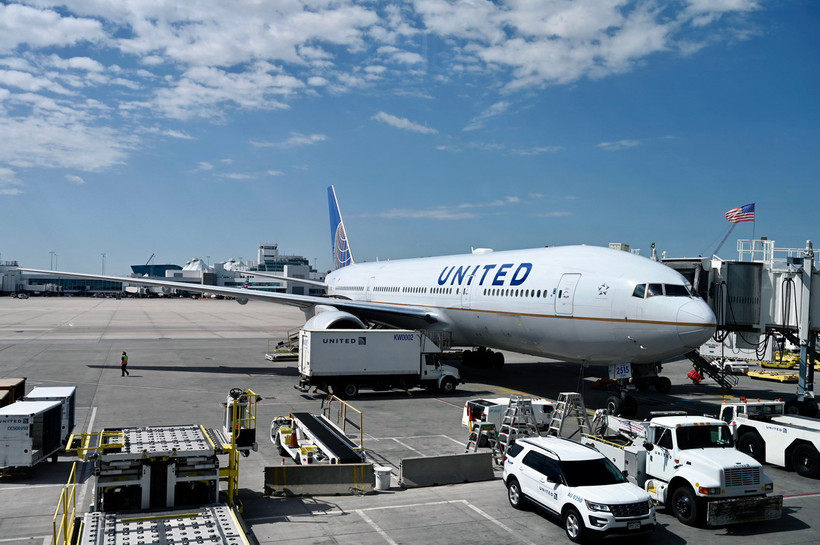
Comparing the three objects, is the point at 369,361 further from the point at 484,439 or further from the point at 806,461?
the point at 806,461

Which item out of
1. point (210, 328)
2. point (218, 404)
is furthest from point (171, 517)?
point (210, 328)

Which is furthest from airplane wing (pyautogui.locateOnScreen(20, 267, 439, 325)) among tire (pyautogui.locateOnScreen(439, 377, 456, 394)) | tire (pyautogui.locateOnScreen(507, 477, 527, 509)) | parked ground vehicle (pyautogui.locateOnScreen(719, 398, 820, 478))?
tire (pyautogui.locateOnScreen(507, 477, 527, 509))

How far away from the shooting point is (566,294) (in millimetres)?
22938

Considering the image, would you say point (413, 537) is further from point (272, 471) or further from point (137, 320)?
point (137, 320)

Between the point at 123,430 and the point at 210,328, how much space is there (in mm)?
52203

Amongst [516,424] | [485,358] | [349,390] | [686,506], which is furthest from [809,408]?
[485,358]

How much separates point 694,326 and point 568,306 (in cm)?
447

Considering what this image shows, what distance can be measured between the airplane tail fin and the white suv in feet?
142

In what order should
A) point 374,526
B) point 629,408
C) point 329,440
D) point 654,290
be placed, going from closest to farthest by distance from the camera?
1. point 374,526
2. point 329,440
3. point 654,290
4. point 629,408

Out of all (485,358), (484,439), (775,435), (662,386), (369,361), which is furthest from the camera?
(485,358)

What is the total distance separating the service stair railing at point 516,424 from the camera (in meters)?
17.9

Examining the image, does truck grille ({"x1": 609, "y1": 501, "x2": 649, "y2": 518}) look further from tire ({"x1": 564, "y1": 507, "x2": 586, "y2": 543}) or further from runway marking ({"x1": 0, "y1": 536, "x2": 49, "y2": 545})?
runway marking ({"x1": 0, "y1": 536, "x2": 49, "y2": 545})

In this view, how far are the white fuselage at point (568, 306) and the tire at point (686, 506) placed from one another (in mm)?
6924

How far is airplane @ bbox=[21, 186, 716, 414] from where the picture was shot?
66.3ft
